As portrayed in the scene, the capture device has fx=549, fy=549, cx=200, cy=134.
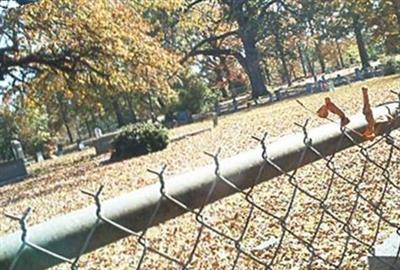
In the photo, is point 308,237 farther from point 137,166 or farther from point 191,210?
point 137,166

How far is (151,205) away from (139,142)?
18318 millimetres

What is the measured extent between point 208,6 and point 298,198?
3826 cm

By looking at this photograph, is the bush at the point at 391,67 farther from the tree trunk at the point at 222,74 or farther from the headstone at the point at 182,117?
the tree trunk at the point at 222,74

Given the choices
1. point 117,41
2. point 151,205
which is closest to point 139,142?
point 117,41

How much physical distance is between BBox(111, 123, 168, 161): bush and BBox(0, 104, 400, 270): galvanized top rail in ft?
58.0

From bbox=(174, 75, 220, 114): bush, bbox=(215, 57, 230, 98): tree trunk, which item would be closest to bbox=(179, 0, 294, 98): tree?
bbox=(174, 75, 220, 114): bush

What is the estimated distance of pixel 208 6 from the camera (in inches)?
1708

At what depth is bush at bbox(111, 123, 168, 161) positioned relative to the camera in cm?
1956

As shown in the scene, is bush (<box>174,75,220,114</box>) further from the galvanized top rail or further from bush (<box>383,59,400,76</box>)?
the galvanized top rail

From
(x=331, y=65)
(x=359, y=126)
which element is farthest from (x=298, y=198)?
(x=331, y=65)

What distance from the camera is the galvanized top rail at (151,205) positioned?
1.15m

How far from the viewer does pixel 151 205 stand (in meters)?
1.39

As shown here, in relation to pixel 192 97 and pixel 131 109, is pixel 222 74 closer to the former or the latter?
pixel 131 109

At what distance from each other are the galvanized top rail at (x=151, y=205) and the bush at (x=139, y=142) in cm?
1769
